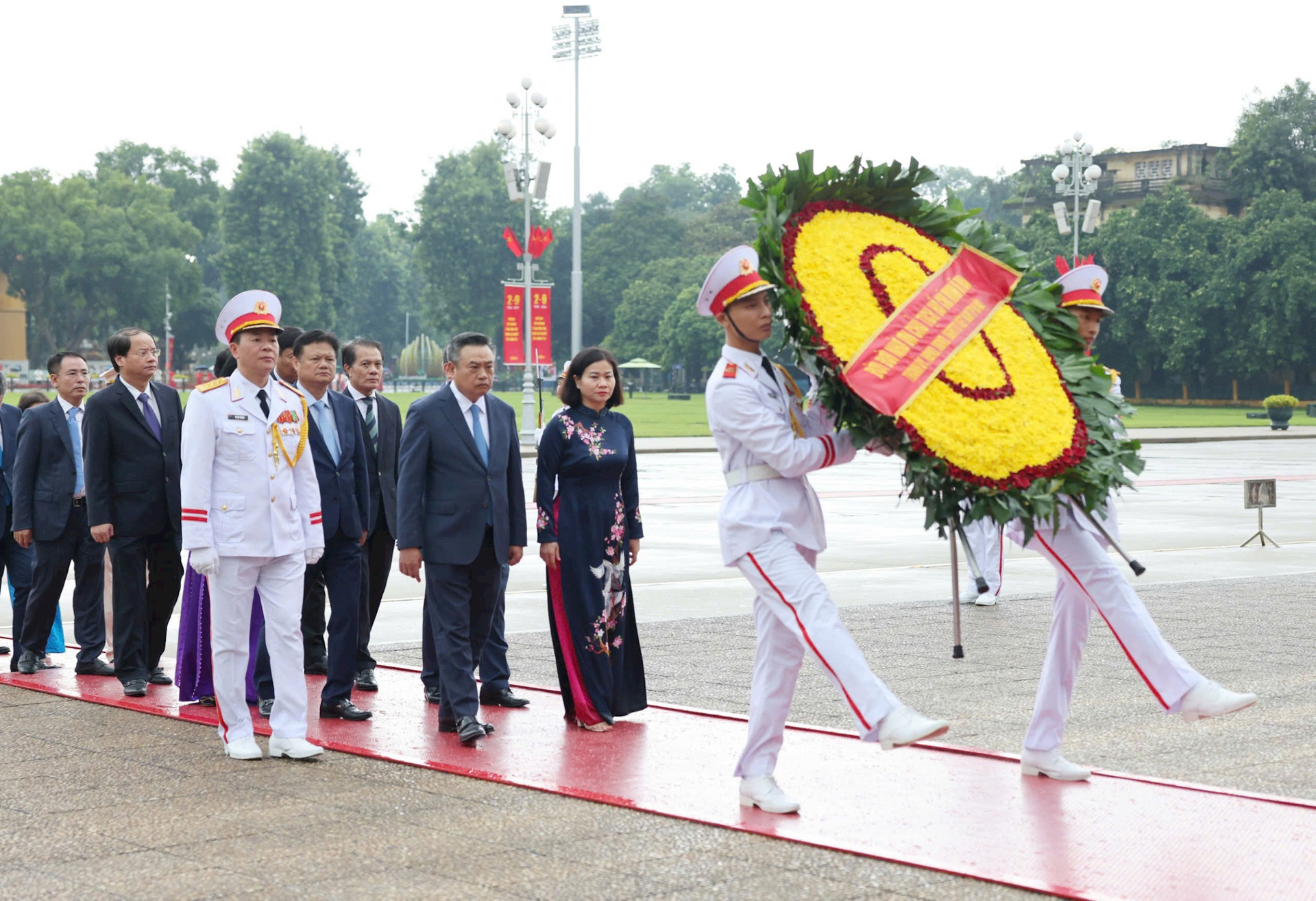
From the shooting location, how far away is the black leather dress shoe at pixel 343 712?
7.16 m

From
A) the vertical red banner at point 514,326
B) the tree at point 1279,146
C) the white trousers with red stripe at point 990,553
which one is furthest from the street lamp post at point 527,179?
the tree at point 1279,146

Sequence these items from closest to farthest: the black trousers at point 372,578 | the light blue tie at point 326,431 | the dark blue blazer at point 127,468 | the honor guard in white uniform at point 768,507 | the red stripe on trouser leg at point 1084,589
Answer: the honor guard in white uniform at point 768,507
the red stripe on trouser leg at point 1084,589
the light blue tie at point 326,431
the dark blue blazer at point 127,468
the black trousers at point 372,578

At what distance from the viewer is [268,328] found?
21.9 feet

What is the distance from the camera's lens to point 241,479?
6.55 metres

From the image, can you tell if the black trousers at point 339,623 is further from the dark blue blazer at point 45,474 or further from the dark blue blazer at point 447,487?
the dark blue blazer at point 45,474

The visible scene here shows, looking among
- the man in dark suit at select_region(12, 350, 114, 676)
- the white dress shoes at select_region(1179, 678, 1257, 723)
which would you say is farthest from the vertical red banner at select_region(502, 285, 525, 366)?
the white dress shoes at select_region(1179, 678, 1257, 723)

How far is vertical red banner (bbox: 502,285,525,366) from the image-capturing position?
35281 millimetres

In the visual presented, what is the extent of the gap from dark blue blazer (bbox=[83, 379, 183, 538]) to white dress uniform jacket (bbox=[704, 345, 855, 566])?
3.77 m

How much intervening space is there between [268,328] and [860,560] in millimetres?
8655

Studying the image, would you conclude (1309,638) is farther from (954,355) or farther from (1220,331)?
(1220,331)

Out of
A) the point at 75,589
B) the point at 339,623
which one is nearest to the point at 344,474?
the point at 339,623

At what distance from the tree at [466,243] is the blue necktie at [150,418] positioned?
88.4m

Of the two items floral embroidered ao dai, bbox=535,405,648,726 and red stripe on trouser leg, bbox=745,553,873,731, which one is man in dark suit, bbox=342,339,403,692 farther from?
red stripe on trouser leg, bbox=745,553,873,731

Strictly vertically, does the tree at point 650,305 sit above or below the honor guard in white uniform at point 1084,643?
above
